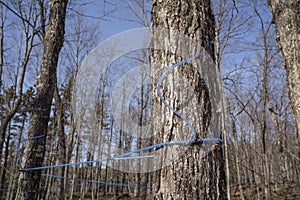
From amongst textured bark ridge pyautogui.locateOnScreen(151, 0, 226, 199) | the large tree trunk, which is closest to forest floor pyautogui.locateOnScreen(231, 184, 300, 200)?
the large tree trunk

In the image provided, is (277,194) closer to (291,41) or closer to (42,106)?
(291,41)

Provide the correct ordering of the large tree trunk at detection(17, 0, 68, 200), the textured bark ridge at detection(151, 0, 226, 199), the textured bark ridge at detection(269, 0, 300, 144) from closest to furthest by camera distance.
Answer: the textured bark ridge at detection(151, 0, 226, 199)
the textured bark ridge at detection(269, 0, 300, 144)
the large tree trunk at detection(17, 0, 68, 200)

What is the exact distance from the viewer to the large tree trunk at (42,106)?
2997 mm

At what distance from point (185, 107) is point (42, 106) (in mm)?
2643

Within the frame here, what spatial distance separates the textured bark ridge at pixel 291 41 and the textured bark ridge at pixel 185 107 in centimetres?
150

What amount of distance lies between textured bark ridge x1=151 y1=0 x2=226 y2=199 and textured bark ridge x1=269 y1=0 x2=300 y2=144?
1.50 metres

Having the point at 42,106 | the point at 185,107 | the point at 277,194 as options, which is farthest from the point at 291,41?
the point at 277,194

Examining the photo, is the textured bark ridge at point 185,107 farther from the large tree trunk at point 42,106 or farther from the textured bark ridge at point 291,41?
the large tree trunk at point 42,106

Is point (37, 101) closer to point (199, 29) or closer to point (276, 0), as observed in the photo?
point (199, 29)

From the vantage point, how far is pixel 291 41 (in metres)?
2.53

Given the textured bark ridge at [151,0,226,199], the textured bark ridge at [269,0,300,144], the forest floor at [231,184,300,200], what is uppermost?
the textured bark ridge at [269,0,300,144]

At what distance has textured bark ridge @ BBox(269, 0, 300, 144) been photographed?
2.42 meters

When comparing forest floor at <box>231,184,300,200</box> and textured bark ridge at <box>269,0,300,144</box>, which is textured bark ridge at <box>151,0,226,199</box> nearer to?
textured bark ridge at <box>269,0,300,144</box>

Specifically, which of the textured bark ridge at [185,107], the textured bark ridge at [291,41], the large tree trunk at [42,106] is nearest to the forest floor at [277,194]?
the textured bark ridge at [291,41]
